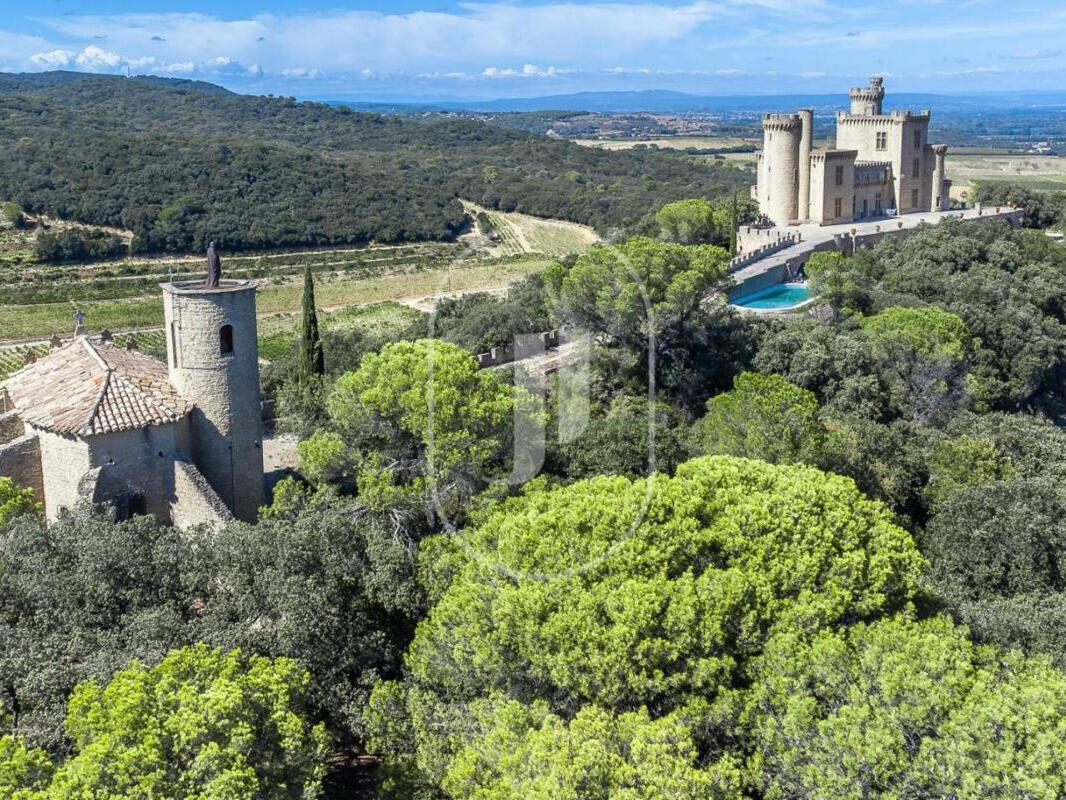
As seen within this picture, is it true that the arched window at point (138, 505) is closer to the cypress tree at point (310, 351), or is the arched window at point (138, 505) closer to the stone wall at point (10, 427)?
the stone wall at point (10, 427)

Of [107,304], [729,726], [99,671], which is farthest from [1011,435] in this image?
[107,304]

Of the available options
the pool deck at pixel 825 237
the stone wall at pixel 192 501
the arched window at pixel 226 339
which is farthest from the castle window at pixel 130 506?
the pool deck at pixel 825 237

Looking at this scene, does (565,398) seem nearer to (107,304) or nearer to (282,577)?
(282,577)

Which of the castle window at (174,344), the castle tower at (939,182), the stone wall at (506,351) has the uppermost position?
the castle tower at (939,182)

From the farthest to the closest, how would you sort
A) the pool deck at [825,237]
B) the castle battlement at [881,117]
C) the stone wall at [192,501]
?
1. the castle battlement at [881,117]
2. the pool deck at [825,237]
3. the stone wall at [192,501]

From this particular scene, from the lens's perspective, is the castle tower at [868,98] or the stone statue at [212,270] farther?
the castle tower at [868,98]

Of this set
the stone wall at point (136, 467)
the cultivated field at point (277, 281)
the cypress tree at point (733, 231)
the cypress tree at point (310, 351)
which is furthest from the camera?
the cultivated field at point (277, 281)

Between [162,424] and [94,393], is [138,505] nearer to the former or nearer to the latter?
[162,424]
